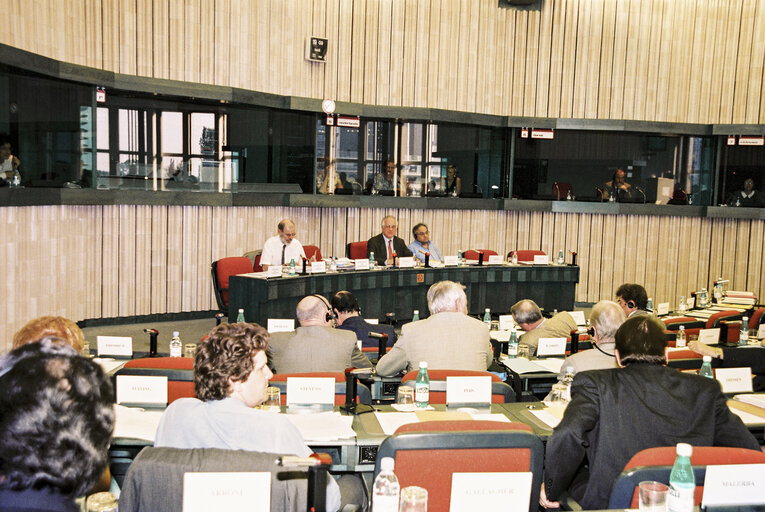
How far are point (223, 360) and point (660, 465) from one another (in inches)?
62.8

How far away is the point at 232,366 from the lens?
8.57ft

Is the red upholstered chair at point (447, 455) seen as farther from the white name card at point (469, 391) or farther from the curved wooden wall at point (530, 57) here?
the curved wooden wall at point (530, 57)

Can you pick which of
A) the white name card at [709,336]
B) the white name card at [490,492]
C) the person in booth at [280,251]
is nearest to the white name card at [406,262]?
the person in booth at [280,251]

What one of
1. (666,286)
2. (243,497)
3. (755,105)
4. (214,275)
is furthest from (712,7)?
(243,497)

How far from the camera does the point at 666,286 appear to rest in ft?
40.0

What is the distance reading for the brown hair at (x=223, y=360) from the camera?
2592 mm

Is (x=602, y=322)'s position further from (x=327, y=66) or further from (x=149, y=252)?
(x=327, y=66)

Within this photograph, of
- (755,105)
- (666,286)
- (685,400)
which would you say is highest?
(755,105)

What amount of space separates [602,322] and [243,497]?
2.74 m

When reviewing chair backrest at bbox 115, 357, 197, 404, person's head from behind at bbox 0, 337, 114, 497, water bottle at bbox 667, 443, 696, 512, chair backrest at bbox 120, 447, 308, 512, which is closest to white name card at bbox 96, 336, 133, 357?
chair backrest at bbox 115, 357, 197, 404

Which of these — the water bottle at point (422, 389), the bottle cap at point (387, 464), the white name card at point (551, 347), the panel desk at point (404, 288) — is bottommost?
the panel desk at point (404, 288)

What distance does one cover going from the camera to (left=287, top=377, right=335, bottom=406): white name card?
3475mm

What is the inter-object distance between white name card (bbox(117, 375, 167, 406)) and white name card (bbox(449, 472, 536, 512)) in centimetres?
180

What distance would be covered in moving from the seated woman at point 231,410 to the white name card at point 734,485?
125cm
